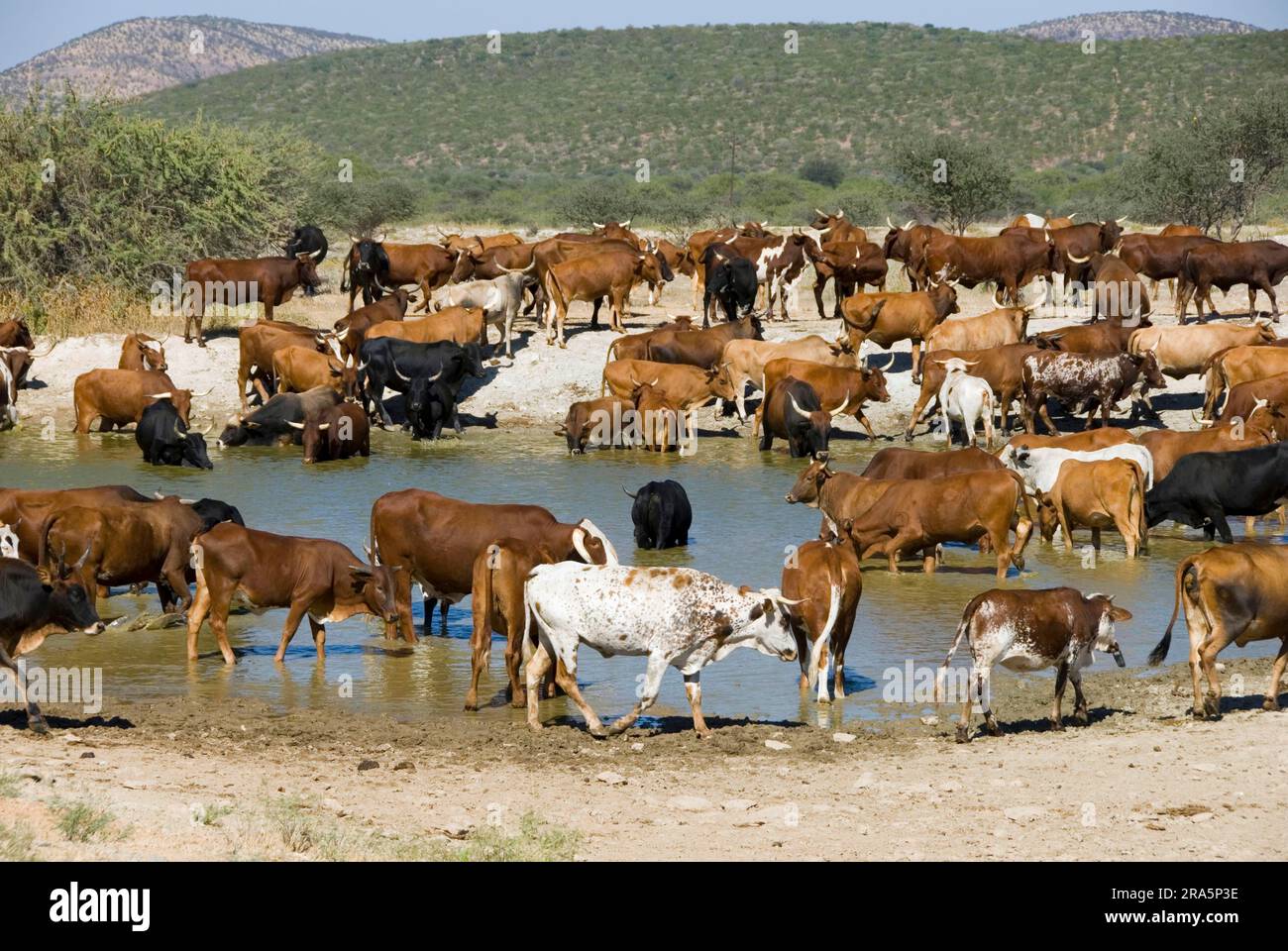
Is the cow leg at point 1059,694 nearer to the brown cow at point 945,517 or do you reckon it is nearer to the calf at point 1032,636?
the calf at point 1032,636

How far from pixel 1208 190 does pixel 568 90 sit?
203 feet

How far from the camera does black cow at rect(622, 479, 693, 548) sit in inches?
718

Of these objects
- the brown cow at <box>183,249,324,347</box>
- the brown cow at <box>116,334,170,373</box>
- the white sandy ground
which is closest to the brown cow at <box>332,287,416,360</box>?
the brown cow at <box>183,249,324,347</box>

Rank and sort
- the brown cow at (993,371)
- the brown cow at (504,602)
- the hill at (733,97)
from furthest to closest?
the hill at (733,97) < the brown cow at (993,371) < the brown cow at (504,602)

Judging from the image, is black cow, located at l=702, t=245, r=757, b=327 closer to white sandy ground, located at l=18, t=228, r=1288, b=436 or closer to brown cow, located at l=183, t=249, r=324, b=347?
white sandy ground, located at l=18, t=228, r=1288, b=436

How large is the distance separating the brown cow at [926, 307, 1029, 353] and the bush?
14206 mm

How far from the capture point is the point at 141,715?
1192cm

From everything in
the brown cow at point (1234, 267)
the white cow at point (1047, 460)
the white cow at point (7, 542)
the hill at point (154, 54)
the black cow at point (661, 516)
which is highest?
the hill at point (154, 54)

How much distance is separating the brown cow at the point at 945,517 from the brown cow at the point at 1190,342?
9230 mm

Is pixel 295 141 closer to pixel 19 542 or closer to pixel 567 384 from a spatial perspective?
pixel 567 384

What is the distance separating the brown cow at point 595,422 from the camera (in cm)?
2436

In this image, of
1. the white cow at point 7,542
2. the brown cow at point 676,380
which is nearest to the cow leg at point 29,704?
the white cow at point 7,542

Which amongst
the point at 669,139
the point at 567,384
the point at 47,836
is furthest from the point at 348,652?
the point at 669,139

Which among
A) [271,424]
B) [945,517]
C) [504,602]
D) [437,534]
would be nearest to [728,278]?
[271,424]
